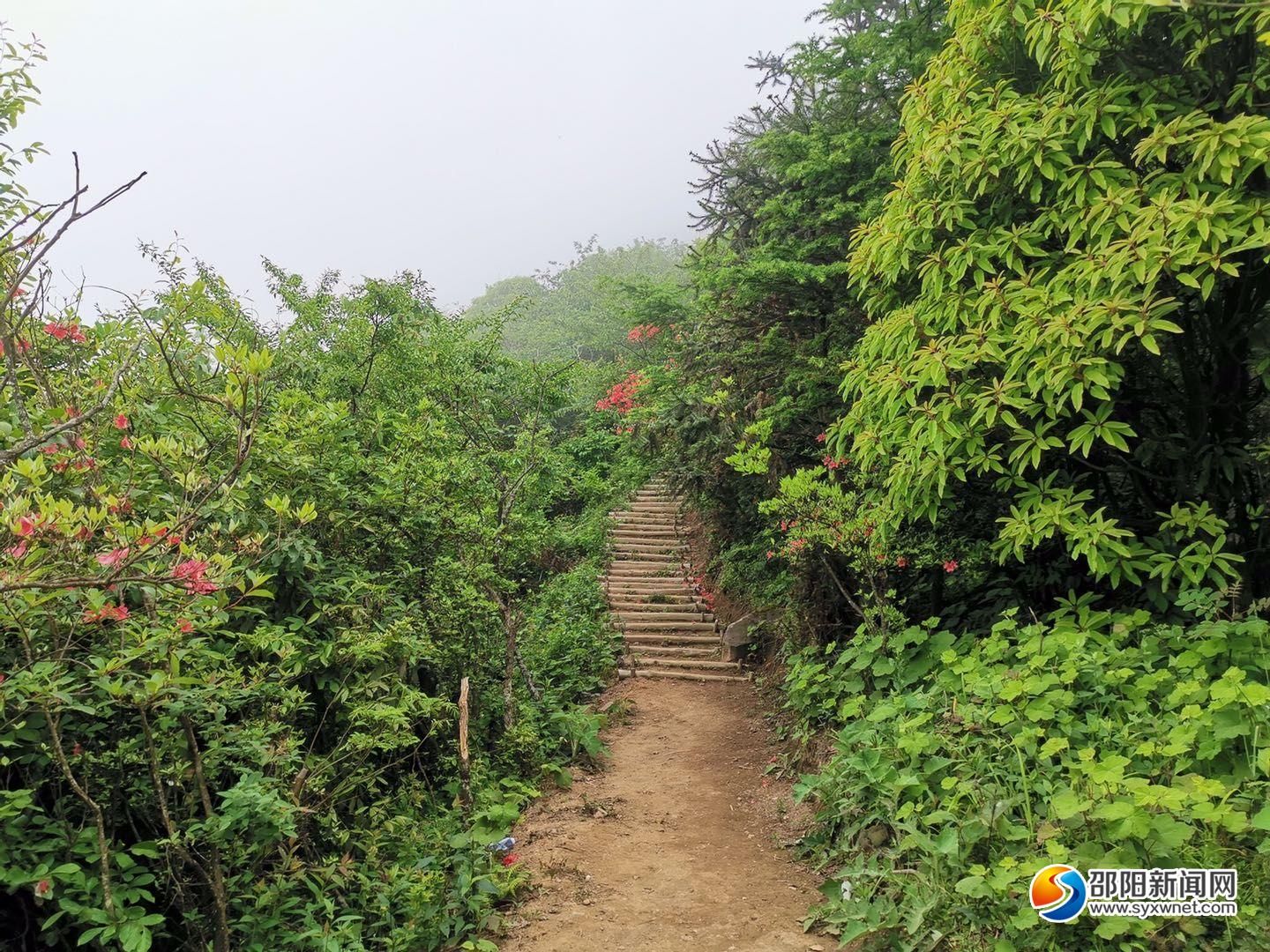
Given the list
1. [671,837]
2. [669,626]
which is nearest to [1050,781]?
[671,837]

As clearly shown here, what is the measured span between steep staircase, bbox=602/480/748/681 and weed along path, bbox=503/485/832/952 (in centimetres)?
5

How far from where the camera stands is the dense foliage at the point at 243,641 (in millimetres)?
2705

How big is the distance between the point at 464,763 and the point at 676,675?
420 cm

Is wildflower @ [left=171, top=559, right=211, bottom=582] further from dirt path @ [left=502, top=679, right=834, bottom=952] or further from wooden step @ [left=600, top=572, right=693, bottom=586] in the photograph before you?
wooden step @ [left=600, top=572, right=693, bottom=586]

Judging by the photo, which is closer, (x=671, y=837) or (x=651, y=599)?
(x=671, y=837)

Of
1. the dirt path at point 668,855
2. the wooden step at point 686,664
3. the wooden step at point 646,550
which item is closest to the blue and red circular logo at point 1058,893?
the dirt path at point 668,855

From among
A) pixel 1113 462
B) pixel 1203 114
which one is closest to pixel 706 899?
pixel 1113 462

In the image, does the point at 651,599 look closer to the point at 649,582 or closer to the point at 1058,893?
the point at 649,582

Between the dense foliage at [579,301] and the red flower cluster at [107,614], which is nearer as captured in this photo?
the red flower cluster at [107,614]

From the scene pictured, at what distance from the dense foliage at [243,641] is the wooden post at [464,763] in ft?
0.35

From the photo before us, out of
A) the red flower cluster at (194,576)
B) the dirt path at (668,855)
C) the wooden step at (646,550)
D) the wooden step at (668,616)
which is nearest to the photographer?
the red flower cluster at (194,576)

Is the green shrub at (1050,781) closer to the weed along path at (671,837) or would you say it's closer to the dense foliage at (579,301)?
the weed along path at (671,837)

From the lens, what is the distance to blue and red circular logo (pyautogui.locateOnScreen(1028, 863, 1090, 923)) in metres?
2.62

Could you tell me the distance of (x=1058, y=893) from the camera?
8.77 feet
